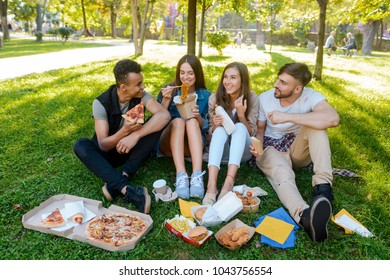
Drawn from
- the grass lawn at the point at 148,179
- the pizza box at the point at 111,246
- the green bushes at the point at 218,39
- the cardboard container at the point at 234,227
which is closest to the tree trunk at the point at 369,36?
the green bushes at the point at 218,39

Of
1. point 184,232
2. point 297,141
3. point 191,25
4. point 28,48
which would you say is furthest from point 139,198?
point 28,48

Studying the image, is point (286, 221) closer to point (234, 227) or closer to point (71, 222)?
point (234, 227)

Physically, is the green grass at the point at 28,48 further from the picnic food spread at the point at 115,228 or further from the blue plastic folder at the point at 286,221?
the blue plastic folder at the point at 286,221

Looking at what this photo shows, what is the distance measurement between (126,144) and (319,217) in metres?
1.82

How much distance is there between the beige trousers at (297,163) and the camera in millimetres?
2909

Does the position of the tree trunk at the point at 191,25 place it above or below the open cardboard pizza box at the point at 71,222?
above

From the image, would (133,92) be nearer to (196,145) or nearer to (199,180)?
(196,145)

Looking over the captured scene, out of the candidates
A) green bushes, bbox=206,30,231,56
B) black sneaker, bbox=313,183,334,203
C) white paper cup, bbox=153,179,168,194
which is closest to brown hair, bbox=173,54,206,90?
white paper cup, bbox=153,179,168,194

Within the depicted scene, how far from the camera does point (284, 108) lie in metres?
3.38

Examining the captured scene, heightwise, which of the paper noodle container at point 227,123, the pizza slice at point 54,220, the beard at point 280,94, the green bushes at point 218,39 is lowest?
the pizza slice at point 54,220

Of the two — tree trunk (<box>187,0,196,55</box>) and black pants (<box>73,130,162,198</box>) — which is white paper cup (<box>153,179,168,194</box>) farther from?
tree trunk (<box>187,0,196,55</box>)

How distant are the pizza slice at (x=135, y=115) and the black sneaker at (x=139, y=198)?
642 mm

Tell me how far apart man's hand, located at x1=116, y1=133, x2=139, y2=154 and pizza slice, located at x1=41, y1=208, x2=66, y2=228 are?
0.78 m

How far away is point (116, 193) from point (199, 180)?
79 centimetres
